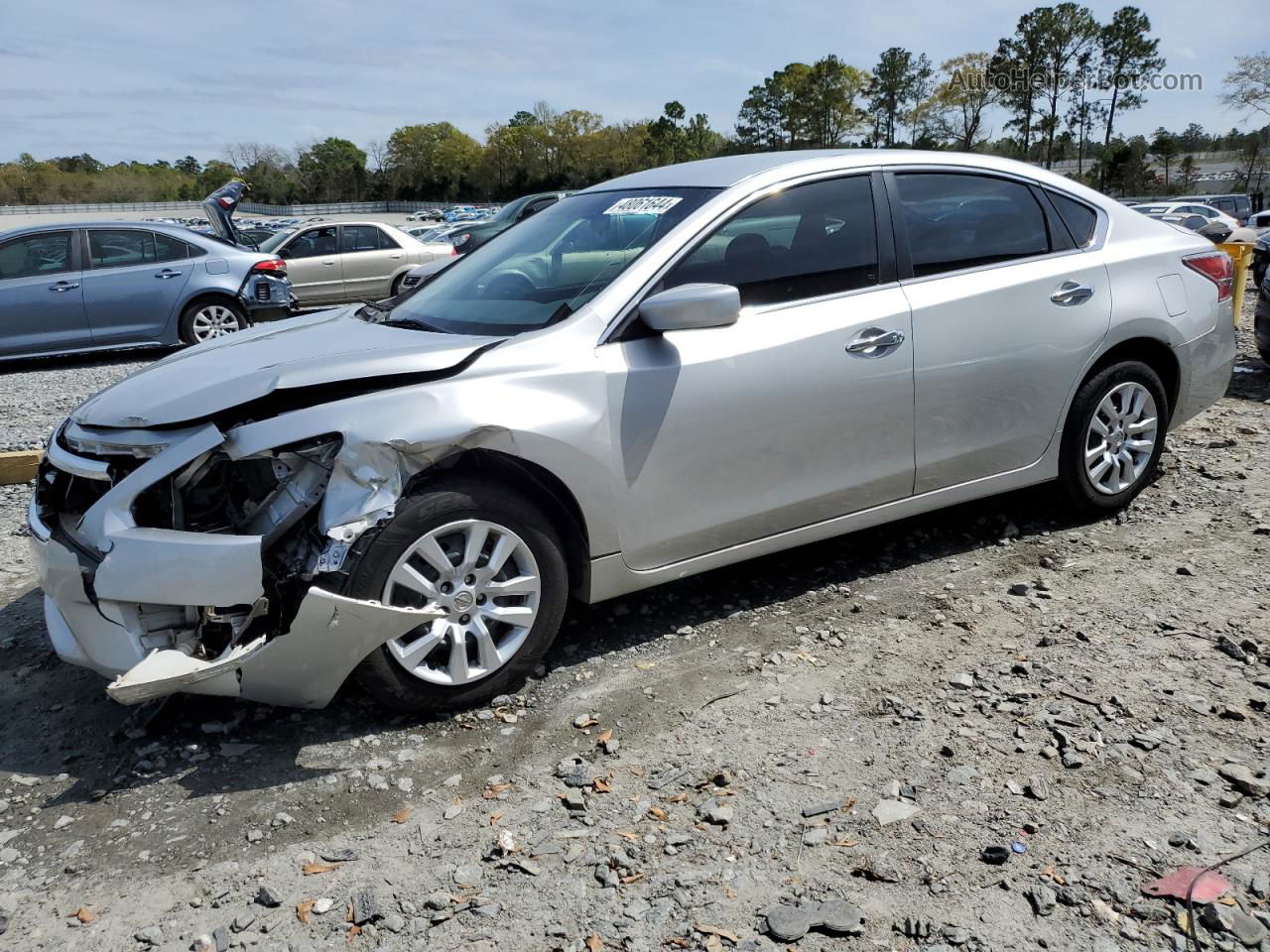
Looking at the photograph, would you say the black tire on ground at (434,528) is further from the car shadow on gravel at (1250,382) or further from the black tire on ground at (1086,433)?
the car shadow on gravel at (1250,382)

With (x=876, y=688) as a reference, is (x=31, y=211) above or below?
above

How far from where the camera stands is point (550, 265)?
4.04 meters

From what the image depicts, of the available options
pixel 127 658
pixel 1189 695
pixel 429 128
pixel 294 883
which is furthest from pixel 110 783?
pixel 429 128

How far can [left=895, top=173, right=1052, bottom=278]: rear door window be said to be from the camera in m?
4.20

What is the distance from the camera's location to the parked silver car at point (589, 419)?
10.1ft

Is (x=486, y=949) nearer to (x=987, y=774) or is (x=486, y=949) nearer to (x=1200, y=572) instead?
(x=987, y=774)

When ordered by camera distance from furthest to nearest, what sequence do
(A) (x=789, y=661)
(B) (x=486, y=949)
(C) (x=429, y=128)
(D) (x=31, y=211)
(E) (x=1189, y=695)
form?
(C) (x=429, y=128) < (D) (x=31, y=211) < (A) (x=789, y=661) < (E) (x=1189, y=695) < (B) (x=486, y=949)

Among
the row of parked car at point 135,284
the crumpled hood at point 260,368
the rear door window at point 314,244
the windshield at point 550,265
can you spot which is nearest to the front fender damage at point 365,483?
the crumpled hood at point 260,368

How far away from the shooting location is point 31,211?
96.8m

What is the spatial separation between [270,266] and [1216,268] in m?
9.90

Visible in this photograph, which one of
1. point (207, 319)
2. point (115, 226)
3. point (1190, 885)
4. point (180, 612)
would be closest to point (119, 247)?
point (115, 226)

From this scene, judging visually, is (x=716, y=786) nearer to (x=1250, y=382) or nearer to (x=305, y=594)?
(x=305, y=594)

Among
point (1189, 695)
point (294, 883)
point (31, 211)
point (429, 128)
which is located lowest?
point (294, 883)

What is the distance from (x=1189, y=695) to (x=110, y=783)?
347 centimetres
